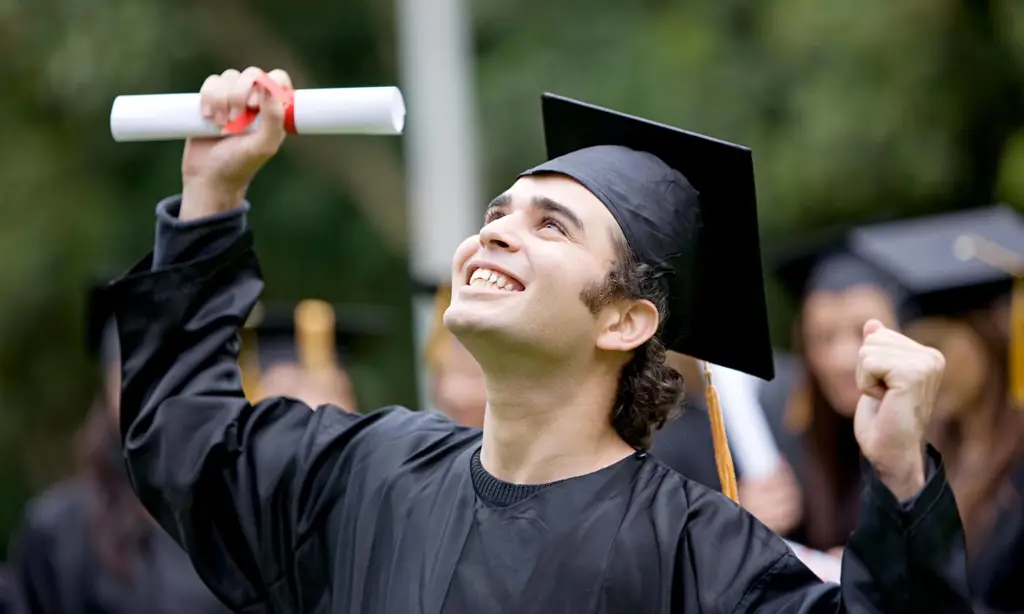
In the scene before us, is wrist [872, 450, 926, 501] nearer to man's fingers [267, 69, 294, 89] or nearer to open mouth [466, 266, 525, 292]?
open mouth [466, 266, 525, 292]

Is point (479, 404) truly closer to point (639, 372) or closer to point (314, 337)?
point (314, 337)

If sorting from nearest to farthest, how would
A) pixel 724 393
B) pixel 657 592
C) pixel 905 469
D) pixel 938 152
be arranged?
1. pixel 905 469
2. pixel 657 592
3. pixel 724 393
4. pixel 938 152

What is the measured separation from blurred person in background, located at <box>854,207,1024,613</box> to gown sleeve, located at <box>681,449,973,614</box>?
2.25m

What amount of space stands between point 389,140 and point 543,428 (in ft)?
33.1

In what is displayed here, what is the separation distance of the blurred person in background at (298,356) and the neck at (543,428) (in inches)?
145

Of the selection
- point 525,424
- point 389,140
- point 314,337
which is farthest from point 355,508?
point 389,140

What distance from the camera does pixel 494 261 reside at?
3.06m

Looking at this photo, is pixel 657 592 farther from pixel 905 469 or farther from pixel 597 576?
pixel 905 469

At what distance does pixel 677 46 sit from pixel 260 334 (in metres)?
3.91

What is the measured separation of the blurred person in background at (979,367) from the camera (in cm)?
506

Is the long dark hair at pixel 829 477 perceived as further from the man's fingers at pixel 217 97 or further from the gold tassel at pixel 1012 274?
the man's fingers at pixel 217 97

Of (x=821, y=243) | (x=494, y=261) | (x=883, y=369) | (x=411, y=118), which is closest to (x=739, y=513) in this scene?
(x=883, y=369)

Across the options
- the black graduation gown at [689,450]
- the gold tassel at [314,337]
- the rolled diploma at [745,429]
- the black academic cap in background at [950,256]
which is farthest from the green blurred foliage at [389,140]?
the black graduation gown at [689,450]

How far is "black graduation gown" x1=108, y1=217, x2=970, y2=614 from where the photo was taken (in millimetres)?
2865
